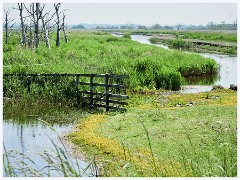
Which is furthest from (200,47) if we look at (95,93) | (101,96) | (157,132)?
(157,132)

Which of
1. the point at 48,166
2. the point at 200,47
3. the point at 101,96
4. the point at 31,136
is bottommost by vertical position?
the point at 31,136

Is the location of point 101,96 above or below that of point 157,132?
above

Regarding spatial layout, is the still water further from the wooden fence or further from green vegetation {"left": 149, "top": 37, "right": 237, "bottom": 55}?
green vegetation {"left": 149, "top": 37, "right": 237, "bottom": 55}

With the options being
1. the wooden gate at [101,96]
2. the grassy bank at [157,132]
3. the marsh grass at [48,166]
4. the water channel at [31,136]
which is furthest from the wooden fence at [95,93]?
the marsh grass at [48,166]

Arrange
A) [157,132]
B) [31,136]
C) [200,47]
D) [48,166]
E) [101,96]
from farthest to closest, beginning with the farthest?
[200,47] < [101,96] < [31,136] < [157,132] < [48,166]

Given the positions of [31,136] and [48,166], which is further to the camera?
[31,136]

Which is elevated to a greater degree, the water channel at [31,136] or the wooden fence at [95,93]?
the wooden fence at [95,93]

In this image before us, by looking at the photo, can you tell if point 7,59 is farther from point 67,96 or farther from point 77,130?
point 77,130

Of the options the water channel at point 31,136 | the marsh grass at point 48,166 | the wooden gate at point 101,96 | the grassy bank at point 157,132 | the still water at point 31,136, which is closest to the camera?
the marsh grass at point 48,166

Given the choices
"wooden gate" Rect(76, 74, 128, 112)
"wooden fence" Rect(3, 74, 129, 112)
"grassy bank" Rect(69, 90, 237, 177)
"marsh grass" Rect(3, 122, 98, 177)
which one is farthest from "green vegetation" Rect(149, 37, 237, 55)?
"marsh grass" Rect(3, 122, 98, 177)

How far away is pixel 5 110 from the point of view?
16062 millimetres

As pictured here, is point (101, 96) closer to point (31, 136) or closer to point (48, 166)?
point (31, 136)

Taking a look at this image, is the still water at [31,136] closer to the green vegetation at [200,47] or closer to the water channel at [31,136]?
the water channel at [31,136]

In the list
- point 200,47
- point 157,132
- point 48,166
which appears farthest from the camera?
point 200,47
